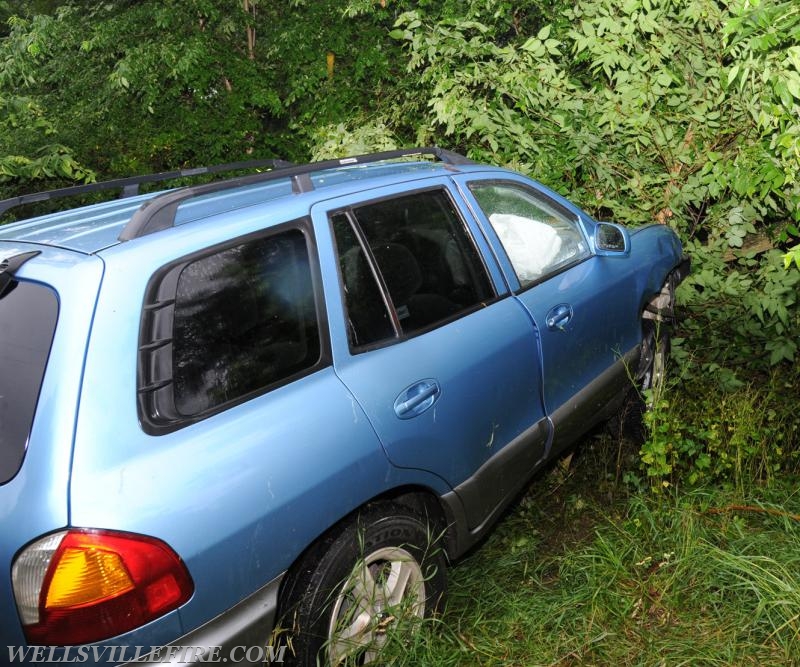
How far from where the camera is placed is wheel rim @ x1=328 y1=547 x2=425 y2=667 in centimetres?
254

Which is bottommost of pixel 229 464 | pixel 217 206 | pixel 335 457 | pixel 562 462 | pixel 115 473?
pixel 562 462

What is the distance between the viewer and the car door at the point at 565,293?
11.5ft

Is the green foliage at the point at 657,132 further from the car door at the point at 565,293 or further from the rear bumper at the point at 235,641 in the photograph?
the rear bumper at the point at 235,641

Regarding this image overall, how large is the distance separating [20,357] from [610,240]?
289 cm

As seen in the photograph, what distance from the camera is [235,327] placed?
2.37 metres

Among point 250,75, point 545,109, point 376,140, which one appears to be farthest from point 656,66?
point 250,75

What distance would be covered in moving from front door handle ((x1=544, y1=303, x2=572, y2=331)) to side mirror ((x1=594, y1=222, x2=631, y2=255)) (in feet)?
1.76

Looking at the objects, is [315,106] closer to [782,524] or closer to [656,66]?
[656,66]

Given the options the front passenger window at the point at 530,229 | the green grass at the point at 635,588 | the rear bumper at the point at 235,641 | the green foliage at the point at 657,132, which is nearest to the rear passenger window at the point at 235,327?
the rear bumper at the point at 235,641

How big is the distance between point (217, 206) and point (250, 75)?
17.5 feet

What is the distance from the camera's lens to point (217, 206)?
9.04 feet

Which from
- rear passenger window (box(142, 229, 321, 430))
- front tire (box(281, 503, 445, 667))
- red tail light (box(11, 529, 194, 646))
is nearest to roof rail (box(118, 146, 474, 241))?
rear passenger window (box(142, 229, 321, 430))

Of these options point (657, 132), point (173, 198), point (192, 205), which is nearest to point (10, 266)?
point (173, 198)

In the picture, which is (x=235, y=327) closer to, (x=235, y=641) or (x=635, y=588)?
(x=235, y=641)
